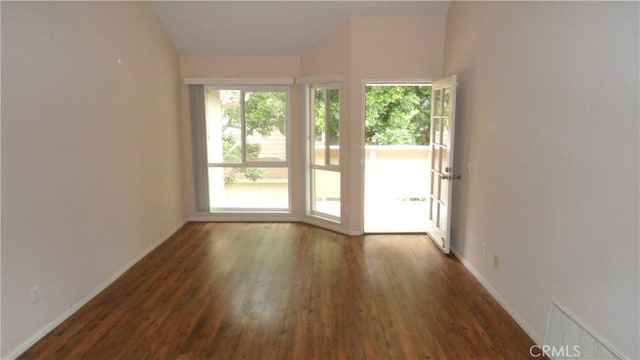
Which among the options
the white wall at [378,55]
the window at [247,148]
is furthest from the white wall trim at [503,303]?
the window at [247,148]

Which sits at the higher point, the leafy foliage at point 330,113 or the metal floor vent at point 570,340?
the leafy foliage at point 330,113

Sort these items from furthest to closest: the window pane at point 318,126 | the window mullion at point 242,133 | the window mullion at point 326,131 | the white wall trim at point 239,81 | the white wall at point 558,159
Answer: the window mullion at point 242,133 → the white wall trim at point 239,81 → the window pane at point 318,126 → the window mullion at point 326,131 → the white wall at point 558,159

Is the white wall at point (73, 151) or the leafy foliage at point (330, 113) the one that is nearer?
the white wall at point (73, 151)

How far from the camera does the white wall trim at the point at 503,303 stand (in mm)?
2795

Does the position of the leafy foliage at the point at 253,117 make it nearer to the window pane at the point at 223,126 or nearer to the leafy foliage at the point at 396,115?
the window pane at the point at 223,126

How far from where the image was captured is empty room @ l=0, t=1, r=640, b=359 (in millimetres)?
2352

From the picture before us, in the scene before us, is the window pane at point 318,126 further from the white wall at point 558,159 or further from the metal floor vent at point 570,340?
the metal floor vent at point 570,340

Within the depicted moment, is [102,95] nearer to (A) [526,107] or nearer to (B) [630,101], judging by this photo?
(A) [526,107]

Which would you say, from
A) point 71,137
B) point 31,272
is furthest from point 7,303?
point 71,137

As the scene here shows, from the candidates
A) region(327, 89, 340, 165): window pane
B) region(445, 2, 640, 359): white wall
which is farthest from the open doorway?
region(445, 2, 640, 359): white wall

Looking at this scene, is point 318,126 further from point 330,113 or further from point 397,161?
point 397,161

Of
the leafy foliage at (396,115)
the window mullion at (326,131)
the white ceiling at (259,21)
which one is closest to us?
the white ceiling at (259,21)

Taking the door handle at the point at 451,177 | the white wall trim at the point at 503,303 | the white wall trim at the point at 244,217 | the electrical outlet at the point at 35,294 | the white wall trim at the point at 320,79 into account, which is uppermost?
the white wall trim at the point at 320,79

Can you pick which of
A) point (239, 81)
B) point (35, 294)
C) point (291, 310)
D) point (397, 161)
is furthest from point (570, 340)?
point (397, 161)
